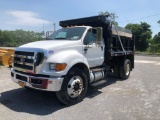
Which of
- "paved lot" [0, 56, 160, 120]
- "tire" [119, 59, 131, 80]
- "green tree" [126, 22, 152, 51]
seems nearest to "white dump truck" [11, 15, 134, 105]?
"paved lot" [0, 56, 160, 120]

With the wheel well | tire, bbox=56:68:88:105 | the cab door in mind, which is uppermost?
the cab door

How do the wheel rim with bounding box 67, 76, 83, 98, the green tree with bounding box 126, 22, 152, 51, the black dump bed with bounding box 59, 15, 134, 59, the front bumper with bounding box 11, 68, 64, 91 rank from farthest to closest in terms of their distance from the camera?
the green tree with bounding box 126, 22, 152, 51 → the black dump bed with bounding box 59, 15, 134, 59 → the wheel rim with bounding box 67, 76, 83, 98 → the front bumper with bounding box 11, 68, 64, 91

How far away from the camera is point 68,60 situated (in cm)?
584

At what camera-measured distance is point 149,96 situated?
7.00 meters

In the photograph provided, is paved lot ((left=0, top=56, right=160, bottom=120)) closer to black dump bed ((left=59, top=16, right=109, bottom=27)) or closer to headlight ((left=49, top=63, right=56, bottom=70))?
headlight ((left=49, top=63, right=56, bottom=70))

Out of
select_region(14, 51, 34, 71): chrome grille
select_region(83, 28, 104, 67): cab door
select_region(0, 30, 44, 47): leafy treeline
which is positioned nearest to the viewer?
select_region(14, 51, 34, 71): chrome grille

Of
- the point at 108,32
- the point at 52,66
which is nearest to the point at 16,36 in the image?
the point at 108,32

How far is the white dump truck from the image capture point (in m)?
5.59

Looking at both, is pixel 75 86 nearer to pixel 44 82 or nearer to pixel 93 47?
pixel 44 82

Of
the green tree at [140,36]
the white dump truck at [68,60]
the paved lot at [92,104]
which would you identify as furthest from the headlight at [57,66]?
the green tree at [140,36]

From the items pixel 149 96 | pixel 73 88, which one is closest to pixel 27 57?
pixel 73 88

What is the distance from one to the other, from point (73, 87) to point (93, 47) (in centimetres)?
188

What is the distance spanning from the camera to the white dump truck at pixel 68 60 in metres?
5.59

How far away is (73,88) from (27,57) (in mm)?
1565
